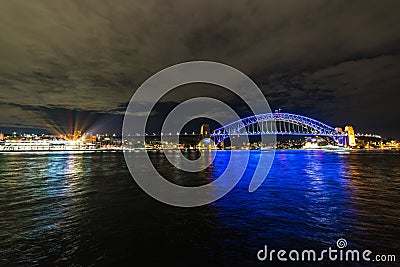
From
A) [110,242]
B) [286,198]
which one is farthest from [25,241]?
[286,198]

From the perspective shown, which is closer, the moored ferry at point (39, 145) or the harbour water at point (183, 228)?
the harbour water at point (183, 228)

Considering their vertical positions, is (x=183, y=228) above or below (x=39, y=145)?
below

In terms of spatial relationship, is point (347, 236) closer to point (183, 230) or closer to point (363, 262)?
point (363, 262)

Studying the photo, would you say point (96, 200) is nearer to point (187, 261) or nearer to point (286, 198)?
point (187, 261)

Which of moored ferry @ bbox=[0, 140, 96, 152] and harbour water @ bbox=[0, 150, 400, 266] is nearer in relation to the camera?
harbour water @ bbox=[0, 150, 400, 266]

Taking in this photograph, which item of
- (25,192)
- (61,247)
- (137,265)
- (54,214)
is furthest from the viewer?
(25,192)

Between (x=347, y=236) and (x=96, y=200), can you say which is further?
(x=96, y=200)

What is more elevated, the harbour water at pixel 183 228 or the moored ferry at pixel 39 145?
the moored ferry at pixel 39 145

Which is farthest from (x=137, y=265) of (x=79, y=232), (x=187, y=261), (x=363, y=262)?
(x=363, y=262)

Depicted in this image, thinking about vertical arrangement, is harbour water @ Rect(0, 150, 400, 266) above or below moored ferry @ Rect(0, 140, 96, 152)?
below

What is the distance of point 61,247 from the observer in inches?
298

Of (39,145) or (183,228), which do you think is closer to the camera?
(183,228)

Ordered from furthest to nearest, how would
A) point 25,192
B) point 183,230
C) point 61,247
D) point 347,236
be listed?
point 25,192 → point 183,230 → point 347,236 → point 61,247

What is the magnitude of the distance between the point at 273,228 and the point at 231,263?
3.30m
